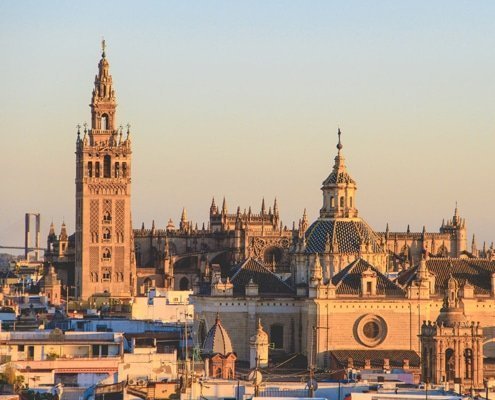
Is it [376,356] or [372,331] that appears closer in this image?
[376,356]

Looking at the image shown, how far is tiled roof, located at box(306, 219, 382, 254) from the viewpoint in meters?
120

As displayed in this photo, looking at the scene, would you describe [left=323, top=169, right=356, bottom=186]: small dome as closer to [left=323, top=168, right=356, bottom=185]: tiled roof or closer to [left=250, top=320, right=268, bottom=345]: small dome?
[left=323, top=168, right=356, bottom=185]: tiled roof

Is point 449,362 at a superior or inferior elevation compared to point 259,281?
inferior

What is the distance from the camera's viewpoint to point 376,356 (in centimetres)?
11300

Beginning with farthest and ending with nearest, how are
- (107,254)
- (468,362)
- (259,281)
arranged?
1. (107,254)
2. (259,281)
3. (468,362)

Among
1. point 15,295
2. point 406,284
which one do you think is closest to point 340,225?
point 406,284

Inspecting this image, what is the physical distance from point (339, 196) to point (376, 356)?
37.2 feet

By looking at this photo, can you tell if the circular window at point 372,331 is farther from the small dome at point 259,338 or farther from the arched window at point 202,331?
the arched window at point 202,331

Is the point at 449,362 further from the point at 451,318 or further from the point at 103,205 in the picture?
the point at 103,205

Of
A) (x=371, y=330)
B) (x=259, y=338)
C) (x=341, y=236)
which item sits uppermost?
(x=341, y=236)

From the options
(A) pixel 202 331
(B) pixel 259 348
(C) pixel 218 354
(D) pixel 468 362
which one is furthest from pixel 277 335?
(D) pixel 468 362

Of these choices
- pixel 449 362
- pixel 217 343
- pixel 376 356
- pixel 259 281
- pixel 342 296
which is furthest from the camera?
pixel 259 281

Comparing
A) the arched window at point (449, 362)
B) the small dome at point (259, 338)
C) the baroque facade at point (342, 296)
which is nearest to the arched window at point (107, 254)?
the baroque facade at point (342, 296)

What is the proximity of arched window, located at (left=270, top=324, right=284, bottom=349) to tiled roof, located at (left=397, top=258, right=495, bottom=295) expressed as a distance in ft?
22.2
